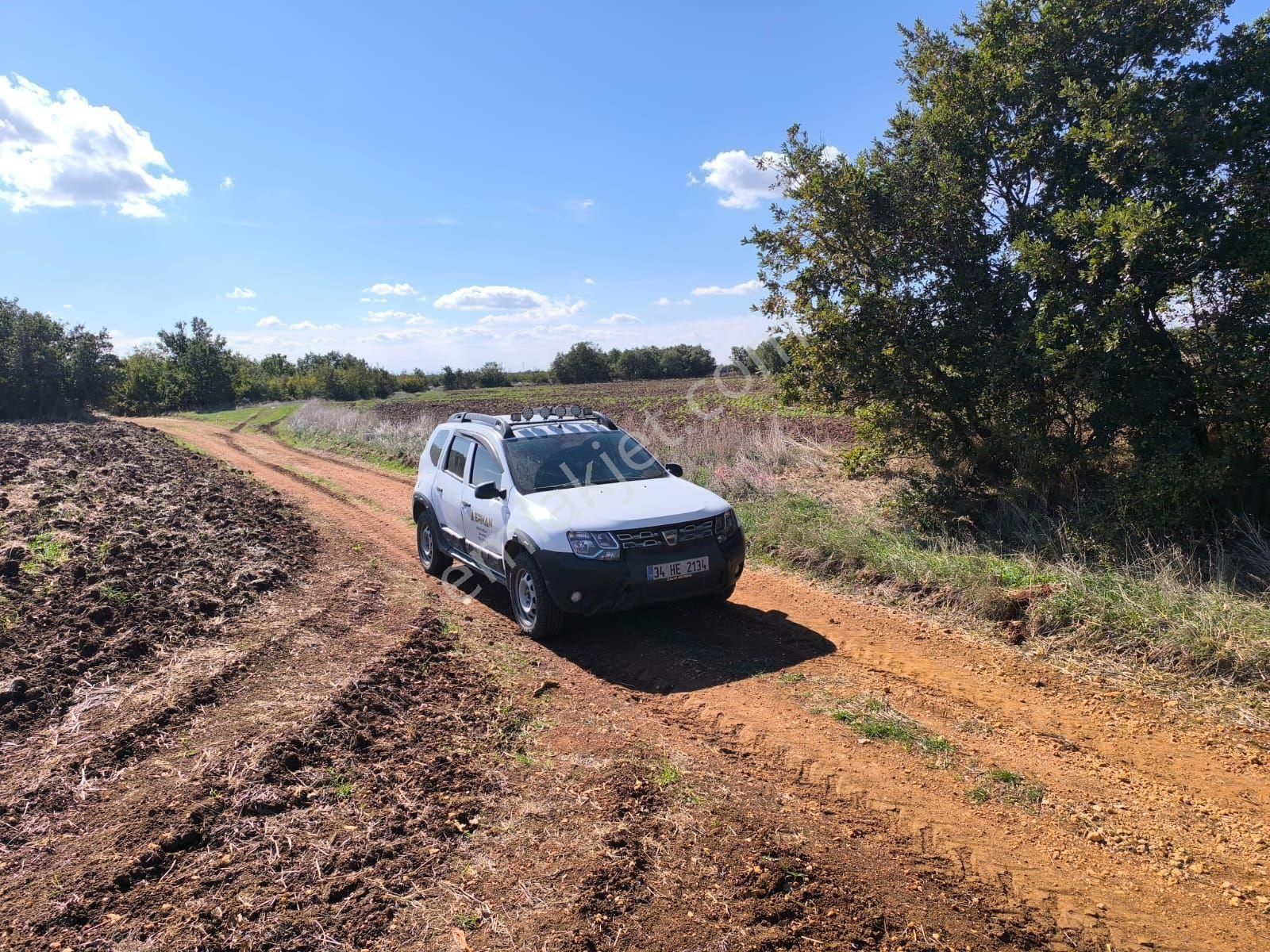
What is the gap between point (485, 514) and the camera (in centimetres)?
720

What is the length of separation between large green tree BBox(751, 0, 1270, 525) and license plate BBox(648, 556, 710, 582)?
3.80 meters

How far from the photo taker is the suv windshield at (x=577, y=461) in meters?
7.09

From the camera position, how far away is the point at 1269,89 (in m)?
6.72

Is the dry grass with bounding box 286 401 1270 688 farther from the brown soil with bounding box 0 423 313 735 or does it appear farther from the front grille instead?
the brown soil with bounding box 0 423 313 735

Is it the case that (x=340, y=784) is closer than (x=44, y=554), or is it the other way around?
(x=340, y=784)

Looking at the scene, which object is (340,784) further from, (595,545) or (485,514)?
(485,514)

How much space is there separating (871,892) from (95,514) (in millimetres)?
11377

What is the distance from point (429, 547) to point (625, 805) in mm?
5803

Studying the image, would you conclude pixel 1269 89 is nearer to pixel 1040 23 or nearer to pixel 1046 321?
pixel 1040 23

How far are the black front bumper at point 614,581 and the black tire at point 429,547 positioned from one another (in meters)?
2.87

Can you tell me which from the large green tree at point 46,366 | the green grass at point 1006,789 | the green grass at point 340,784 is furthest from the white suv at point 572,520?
the large green tree at point 46,366

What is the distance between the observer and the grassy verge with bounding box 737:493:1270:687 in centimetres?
513

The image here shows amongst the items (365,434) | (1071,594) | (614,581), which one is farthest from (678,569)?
(365,434)

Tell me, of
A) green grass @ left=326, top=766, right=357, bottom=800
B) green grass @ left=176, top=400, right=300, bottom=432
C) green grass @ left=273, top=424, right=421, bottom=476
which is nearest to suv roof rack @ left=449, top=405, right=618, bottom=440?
green grass @ left=326, top=766, right=357, bottom=800
